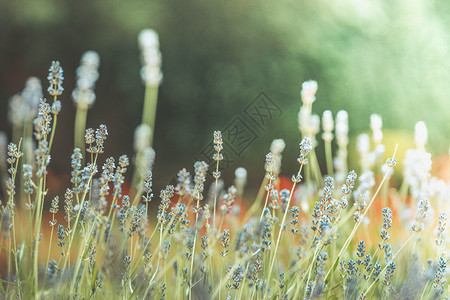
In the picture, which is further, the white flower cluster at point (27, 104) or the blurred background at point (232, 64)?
the blurred background at point (232, 64)

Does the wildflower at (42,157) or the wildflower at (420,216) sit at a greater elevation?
the wildflower at (42,157)

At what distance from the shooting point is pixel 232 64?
387 cm

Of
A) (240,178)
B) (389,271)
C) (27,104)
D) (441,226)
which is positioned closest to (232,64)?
(240,178)

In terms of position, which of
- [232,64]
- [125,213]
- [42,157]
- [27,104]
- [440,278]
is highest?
[232,64]

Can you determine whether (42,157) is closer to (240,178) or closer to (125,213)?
(125,213)

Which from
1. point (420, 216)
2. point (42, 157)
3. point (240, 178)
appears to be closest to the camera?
point (42, 157)

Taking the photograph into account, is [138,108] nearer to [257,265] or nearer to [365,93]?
[365,93]

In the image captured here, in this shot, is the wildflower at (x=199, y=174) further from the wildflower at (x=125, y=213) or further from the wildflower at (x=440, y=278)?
the wildflower at (x=440, y=278)

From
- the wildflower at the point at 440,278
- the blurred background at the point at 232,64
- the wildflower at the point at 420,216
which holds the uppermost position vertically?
the blurred background at the point at 232,64

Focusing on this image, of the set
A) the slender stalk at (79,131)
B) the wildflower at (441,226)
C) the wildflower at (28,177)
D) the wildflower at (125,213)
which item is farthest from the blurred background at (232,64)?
the wildflower at (28,177)

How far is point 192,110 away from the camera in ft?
12.6

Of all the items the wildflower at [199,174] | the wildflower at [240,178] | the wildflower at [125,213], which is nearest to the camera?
the wildflower at [199,174]

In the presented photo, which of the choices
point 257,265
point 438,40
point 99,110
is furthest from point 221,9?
point 257,265

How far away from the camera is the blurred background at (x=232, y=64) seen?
146 inches
